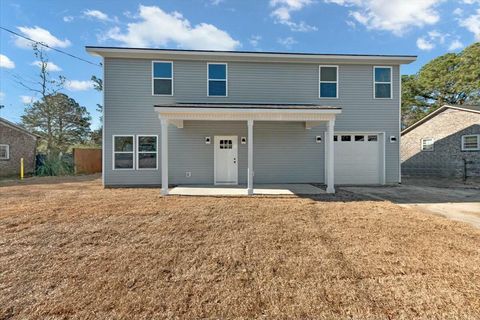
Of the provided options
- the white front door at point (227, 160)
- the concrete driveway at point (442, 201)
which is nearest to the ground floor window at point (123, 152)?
the white front door at point (227, 160)

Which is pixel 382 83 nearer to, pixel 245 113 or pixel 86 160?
pixel 245 113

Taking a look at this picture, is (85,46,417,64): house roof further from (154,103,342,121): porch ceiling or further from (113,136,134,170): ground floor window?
(113,136,134,170): ground floor window

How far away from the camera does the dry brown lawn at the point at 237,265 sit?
2.47 m

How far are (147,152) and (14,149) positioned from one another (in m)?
13.0

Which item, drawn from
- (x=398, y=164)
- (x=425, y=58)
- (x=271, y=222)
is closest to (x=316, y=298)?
(x=271, y=222)

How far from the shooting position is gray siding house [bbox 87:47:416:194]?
1049cm

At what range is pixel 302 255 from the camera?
3.68 meters

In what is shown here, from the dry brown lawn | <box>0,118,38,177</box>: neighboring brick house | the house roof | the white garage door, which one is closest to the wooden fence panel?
<box>0,118,38,177</box>: neighboring brick house

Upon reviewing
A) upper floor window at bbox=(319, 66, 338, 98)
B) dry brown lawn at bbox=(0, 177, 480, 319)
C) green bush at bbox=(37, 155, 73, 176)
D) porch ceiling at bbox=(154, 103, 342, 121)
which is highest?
upper floor window at bbox=(319, 66, 338, 98)

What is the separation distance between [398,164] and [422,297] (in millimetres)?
10209

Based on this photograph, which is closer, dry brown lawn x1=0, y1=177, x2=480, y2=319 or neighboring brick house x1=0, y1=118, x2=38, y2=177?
dry brown lawn x1=0, y1=177, x2=480, y2=319

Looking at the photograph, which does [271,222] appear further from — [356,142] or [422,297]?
[356,142]

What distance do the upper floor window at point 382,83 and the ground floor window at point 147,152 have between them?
33.4ft

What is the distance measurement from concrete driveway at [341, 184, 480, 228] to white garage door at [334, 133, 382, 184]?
1665 millimetres
